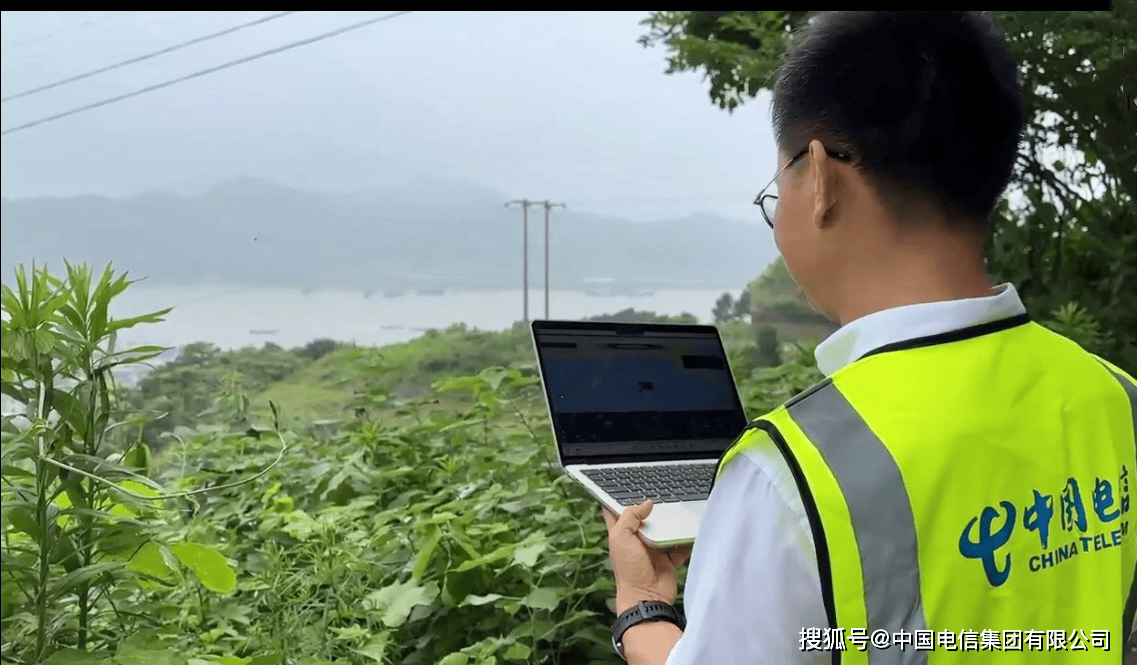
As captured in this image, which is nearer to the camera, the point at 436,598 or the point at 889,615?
the point at 889,615

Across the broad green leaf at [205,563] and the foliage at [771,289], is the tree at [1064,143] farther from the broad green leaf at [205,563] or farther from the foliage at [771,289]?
the broad green leaf at [205,563]

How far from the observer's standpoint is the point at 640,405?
1093 mm

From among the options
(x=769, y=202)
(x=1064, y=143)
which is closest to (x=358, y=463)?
(x=769, y=202)

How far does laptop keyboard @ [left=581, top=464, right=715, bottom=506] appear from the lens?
3.01ft

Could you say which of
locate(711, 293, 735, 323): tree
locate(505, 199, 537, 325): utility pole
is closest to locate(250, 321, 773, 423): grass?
locate(505, 199, 537, 325): utility pole

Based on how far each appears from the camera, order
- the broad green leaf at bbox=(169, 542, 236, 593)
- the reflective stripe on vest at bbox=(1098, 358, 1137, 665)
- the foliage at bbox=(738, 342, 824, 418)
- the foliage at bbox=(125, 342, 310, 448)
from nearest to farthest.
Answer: the reflective stripe on vest at bbox=(1098, 358, 1137, 665), the broad green leaf at bbox=(169, 542, 236, 593), the foliage at bbox=(125, 342, 310, 448), the foliage at bbox=(738, 342, 824, 418)

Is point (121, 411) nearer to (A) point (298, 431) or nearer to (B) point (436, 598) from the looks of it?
(B) point (436, 598)

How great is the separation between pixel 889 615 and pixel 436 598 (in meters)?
0.83

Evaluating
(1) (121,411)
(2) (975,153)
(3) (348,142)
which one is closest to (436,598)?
A: (1) (121,411)

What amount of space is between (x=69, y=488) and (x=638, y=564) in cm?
54

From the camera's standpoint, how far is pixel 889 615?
55cm

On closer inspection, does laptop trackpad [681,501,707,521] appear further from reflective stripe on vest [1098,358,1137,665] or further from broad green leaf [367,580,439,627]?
broad green leaf [367,580,439,627]

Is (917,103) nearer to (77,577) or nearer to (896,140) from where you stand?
(896,140)

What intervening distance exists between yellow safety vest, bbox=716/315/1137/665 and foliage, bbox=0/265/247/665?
64cm
